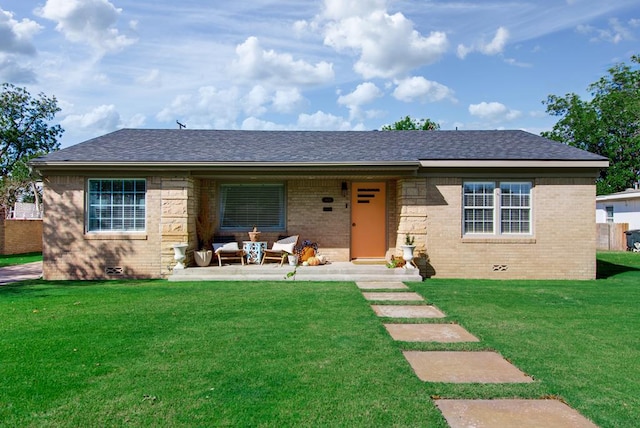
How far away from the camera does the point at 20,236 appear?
19.5 m

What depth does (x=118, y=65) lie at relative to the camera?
13391 millimetres

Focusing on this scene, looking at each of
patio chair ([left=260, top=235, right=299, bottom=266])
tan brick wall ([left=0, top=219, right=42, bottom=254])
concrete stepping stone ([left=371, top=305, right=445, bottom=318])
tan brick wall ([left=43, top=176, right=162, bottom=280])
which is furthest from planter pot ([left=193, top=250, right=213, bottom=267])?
tan brick wall ([left=0, top=219, right=42, bottom=254])

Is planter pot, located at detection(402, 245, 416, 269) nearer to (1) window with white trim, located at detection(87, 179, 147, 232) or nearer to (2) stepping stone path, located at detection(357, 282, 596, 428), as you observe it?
(2) stepping stone path, located at detection(357, 282, 596, 428)

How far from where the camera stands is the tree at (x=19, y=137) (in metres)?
28.1

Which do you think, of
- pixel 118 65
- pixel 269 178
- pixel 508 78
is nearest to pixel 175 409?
pixel 269 178

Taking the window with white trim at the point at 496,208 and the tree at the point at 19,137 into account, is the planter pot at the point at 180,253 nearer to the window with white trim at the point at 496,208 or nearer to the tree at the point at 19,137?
the window with white trim at the point at 496,208

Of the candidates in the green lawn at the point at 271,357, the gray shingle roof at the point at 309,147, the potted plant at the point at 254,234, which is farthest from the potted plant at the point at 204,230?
the green lawn at the point at 271,357

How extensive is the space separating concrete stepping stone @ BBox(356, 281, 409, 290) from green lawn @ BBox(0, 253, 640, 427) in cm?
111

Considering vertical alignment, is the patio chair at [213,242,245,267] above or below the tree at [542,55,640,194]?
below

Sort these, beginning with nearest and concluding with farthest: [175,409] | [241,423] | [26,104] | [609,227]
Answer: [241,423], [175,409], [609,227], [26,104]

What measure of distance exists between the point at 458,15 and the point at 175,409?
13136 millimetres

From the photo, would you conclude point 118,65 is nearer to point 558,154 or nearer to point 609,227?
point 558,154

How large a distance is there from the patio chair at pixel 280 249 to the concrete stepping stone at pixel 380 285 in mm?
2294

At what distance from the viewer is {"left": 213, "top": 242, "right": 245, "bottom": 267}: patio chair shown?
1162 centimetres
